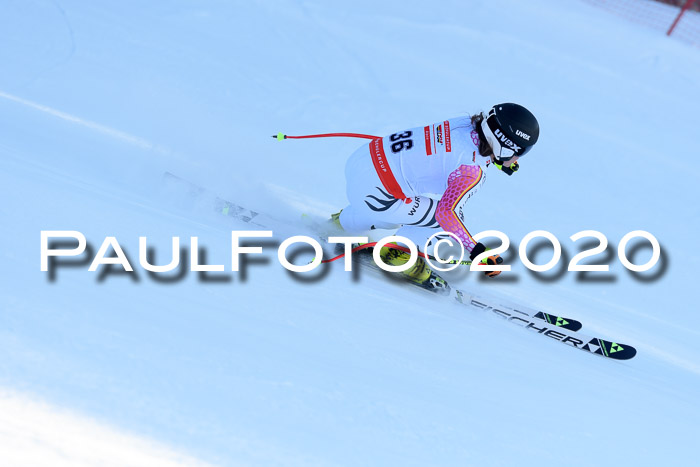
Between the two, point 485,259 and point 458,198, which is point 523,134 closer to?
point 458,198

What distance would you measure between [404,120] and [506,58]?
4.72 ft

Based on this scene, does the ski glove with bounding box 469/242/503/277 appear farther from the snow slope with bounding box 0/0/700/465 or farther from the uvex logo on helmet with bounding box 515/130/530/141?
the uvex logo on helmet with bounding box 515/130/530/141

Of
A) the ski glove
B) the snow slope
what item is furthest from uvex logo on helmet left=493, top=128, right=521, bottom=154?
the snow slope

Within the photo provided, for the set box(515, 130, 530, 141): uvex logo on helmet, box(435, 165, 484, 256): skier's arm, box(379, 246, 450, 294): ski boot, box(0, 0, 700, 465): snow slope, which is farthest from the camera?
box(379, 246, 450, 294): ski boot

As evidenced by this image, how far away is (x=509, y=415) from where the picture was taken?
249cm

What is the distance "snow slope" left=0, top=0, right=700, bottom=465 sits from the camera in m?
2.18

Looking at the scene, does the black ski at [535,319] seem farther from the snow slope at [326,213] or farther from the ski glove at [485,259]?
the ski glove at [485,259]

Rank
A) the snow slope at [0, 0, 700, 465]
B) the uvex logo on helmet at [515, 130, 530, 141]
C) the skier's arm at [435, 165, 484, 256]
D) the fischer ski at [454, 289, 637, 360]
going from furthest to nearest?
the fischer ski at [454, 289, 637, 360] < the skier's arm at [435, 165, 484, 256] < the uvex logo on helmet at [515, 130, 530, 141] < the snow slope at [0, 0, 700, 465]

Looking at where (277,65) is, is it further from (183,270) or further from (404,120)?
(183,270)

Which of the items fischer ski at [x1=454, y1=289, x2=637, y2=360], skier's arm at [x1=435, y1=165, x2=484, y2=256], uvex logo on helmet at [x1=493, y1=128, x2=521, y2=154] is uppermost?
uvex logo on helmet at [x1=493, y1=128, x2=521, y2=154]

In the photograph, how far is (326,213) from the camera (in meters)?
3.84

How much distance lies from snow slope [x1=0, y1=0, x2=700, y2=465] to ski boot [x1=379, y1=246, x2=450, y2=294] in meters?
0.11

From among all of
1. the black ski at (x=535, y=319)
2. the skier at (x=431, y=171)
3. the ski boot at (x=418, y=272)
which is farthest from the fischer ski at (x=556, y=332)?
the skier at (x=431, y=171)

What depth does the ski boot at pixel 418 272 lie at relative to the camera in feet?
11.1
